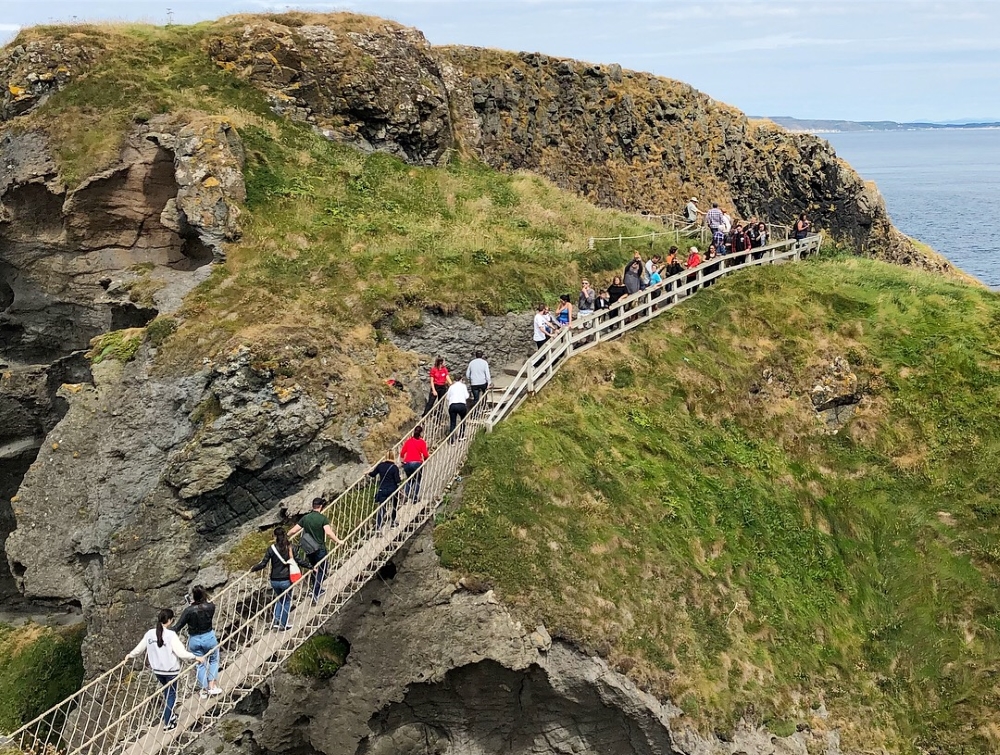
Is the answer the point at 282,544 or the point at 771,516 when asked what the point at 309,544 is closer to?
the point at 282,544

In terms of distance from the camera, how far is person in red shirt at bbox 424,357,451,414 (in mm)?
19875

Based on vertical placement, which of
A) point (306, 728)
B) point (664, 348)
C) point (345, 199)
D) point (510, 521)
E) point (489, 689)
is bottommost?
point (306, 728)

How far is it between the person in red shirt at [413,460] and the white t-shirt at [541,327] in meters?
5.92

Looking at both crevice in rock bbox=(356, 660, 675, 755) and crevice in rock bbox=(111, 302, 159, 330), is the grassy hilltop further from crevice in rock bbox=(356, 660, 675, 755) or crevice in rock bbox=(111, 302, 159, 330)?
crevice in rock bbox=(111, 302, 159, 330)

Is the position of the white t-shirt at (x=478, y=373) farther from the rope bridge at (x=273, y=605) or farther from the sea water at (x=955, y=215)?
the sea water at (x=955, y=215)

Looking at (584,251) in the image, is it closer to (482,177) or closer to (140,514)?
(482,177)

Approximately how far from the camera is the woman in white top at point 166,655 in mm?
13008

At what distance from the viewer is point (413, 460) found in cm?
1728

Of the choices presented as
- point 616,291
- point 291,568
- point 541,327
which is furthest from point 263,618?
point 616,291

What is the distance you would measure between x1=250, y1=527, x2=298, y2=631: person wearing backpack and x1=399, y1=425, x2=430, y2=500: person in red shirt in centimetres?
297

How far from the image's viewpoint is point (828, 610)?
1944 centimetres

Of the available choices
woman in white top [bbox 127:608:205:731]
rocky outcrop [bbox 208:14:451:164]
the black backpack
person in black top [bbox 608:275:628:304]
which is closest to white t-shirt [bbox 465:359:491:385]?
person in black top [bbox 608:275:628:304]

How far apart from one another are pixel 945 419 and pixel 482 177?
18.7 metres

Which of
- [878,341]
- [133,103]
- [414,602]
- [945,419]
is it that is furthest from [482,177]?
[414,602]
